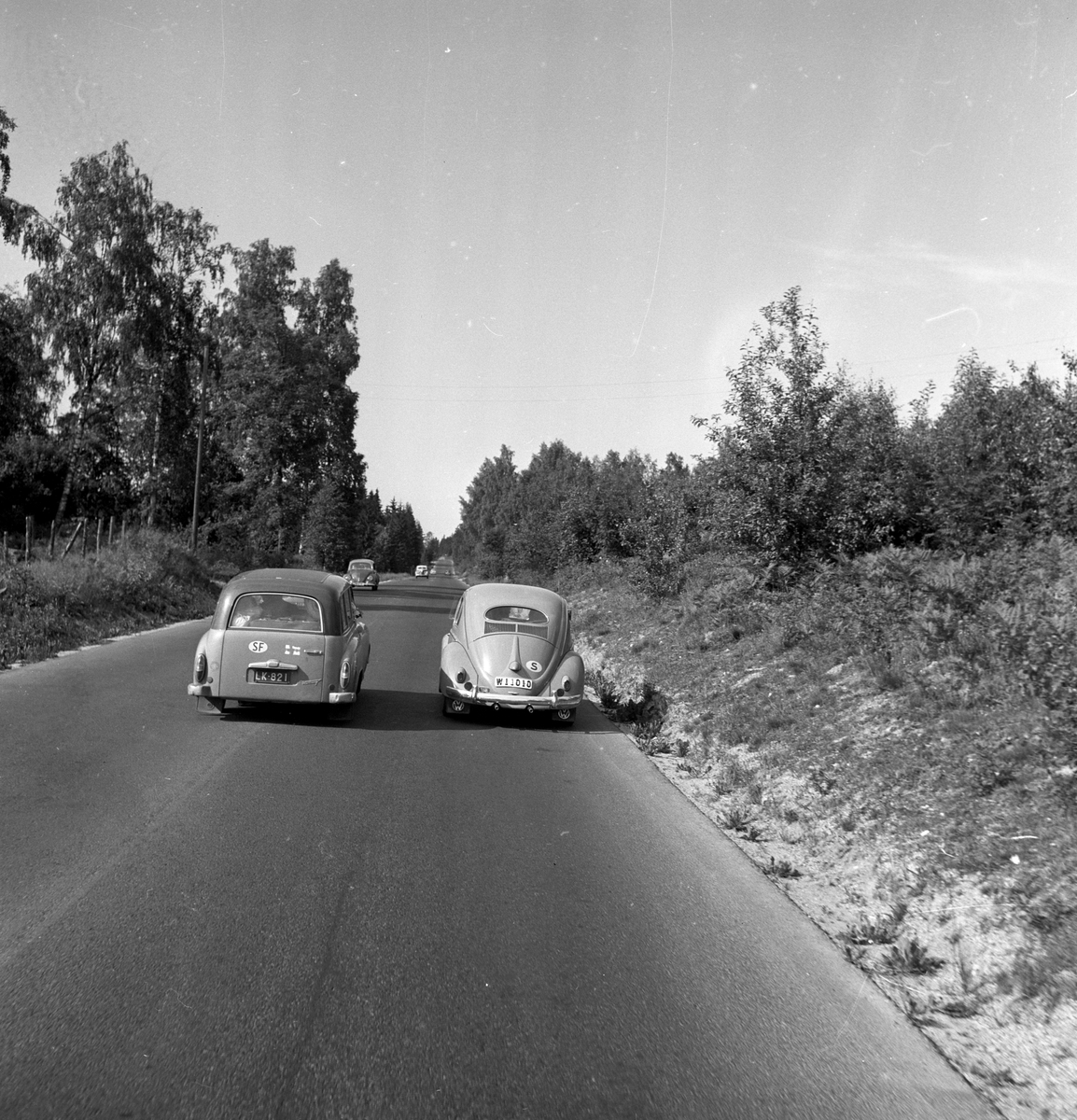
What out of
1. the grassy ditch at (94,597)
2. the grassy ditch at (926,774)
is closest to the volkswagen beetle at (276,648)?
the grassy ditch at (926,774)

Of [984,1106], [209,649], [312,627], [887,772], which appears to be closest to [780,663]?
[887,772]

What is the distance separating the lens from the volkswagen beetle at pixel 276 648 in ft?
36.1

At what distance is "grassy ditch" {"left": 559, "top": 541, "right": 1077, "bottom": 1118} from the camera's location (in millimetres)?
4516

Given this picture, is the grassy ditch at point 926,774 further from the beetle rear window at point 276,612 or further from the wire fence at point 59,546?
the wire fence at point 59,546

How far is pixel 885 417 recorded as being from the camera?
16.1 metres

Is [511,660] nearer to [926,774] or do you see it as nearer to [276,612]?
[276,612]

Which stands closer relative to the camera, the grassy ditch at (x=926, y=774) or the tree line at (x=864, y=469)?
the grassy ditch at (x=926, y=774)

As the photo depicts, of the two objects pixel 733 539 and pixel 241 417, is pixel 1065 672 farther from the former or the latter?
Result: pixel 241 417

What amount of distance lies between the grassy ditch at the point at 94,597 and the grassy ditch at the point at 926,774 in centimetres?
1014

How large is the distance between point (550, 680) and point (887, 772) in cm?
510

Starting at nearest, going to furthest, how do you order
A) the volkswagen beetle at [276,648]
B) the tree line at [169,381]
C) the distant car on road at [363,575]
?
1. the volkswagen beetle at [276,648]
2. the tree line at [169,381]
3. the distant car on road at [363,575]

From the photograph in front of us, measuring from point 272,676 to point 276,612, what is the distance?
32.8 inches

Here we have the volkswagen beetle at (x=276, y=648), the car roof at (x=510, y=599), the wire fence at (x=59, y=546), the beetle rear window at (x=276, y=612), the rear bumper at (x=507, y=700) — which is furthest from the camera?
the wire fence at (x=59, y=546)

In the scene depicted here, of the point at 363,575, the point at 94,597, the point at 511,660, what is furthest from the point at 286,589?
the point at 363,575
